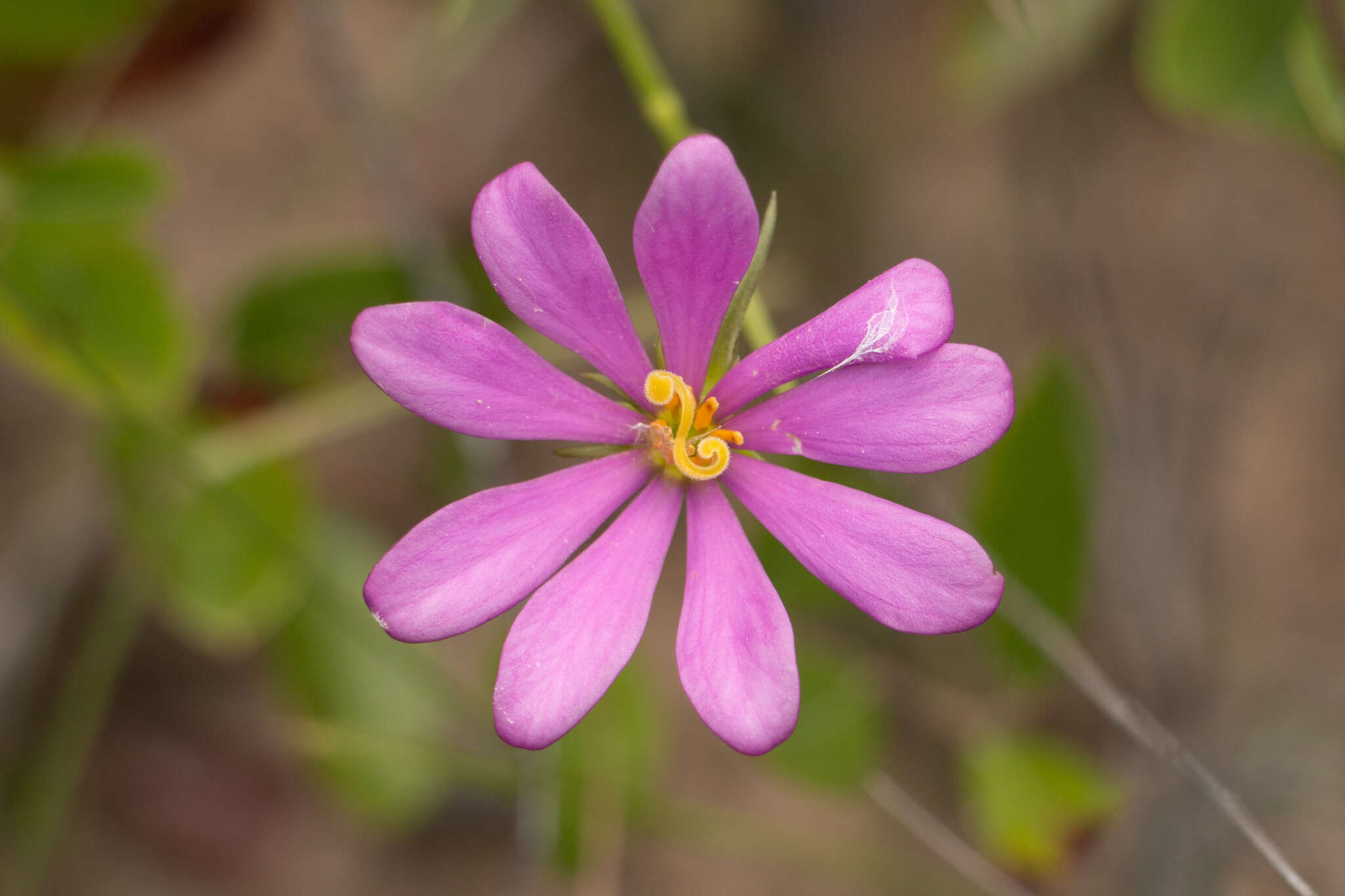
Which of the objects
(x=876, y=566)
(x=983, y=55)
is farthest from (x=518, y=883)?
(x=983, y=55)

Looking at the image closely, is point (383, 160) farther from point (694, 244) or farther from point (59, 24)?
point (694, 244)

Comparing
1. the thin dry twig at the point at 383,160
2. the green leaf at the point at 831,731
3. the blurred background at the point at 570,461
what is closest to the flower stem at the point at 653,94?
the blurred background at the point at 570,461

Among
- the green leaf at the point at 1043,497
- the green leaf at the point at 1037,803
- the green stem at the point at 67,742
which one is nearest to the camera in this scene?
the green leaf at the point at 1043,497

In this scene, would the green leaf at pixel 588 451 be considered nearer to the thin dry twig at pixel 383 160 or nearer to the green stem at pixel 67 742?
the thin dry twig at pixel 383 160

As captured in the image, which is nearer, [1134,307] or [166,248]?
[1134,307]

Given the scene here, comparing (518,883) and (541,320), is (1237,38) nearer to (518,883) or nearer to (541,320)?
(541,320)

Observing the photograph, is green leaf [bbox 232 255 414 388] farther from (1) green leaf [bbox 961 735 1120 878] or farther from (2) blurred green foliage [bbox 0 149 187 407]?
(1) green leaf [bbox 961 735 1120 878]
